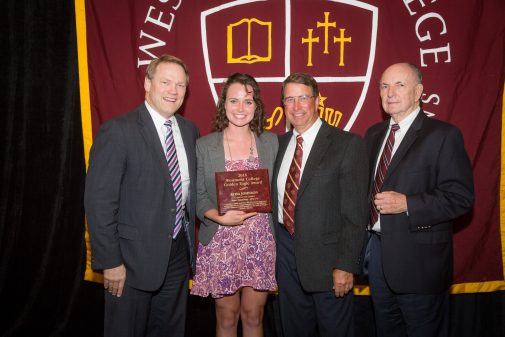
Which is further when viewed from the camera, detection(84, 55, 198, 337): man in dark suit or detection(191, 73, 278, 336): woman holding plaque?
detection(191, 73, 278, 336): woman holding plaque

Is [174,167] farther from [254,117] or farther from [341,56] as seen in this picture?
[341,56]

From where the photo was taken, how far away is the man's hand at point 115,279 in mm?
1993

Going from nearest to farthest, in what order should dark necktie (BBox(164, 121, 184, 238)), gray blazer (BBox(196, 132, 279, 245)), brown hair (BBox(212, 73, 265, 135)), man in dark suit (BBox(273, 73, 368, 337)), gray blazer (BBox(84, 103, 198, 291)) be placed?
1. gray blazer (BBox(84, 103, 198, 291))
2. man in dark suit (BBox(273, 73, 368, 337))
3. dark necktie (BBox(164, 121, 184, 238))
4. gray blazer (BBox(196, 132, 279, 245))
5. brown hair (BBox(212, 73, 265, 135))

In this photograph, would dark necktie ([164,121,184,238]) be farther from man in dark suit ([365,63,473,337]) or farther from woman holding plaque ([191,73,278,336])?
man in dark suit ([365,63,473,337])

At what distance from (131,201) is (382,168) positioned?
4.75 feet

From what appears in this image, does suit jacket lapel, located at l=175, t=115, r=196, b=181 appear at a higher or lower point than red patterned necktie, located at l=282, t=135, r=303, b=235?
higher

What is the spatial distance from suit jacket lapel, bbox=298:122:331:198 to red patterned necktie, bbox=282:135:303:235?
2.4 inches

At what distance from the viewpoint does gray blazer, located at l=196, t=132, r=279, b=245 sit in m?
2.23

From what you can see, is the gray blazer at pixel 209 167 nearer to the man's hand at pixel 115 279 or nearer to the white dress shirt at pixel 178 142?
the white dress shirt at pixel 178 142

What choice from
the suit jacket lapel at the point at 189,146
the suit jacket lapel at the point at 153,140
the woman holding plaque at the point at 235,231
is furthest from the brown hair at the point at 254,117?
the suit jacket lapel at the point at 153,140

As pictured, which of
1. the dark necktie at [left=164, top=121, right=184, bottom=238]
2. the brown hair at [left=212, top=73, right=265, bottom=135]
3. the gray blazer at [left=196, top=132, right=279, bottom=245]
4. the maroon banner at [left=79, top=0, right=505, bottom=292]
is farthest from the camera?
the maroon banner at [left=79, top=0, right=505, bottom=292]

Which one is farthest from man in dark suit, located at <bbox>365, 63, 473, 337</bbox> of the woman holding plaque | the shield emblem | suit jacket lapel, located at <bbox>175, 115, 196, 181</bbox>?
suit jacket lapel, located at <bbox>175, 115, 196, 181</bbox>

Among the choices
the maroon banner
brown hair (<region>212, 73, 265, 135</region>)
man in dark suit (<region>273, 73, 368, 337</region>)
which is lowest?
man in dark suit (<region>273, 73, 368, 337</region>)

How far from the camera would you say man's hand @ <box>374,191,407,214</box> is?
77.7 inches
